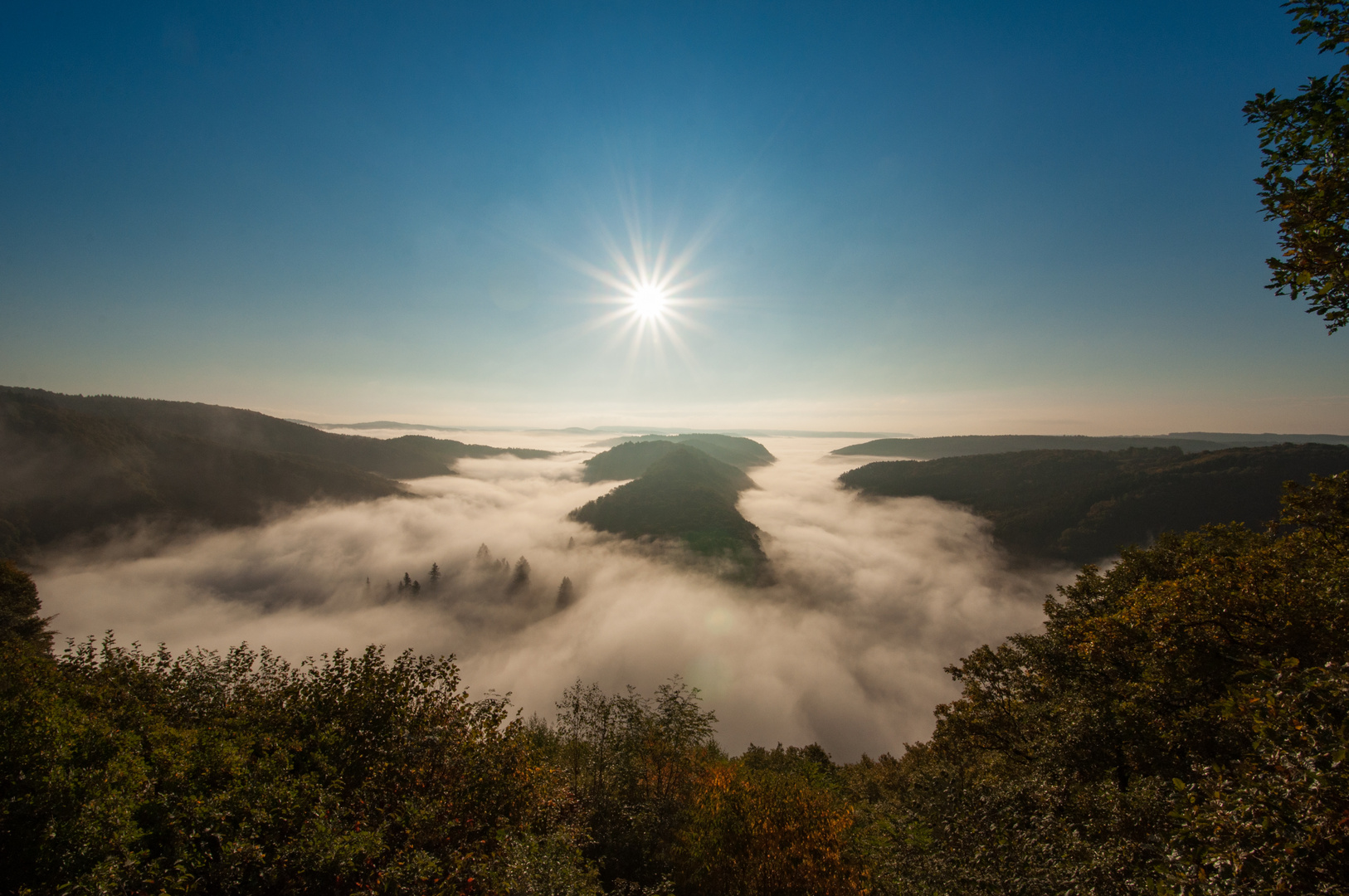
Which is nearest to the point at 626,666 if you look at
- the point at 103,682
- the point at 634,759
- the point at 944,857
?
the point at 634,759

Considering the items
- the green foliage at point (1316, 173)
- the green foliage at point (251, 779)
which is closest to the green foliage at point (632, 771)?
the green foliage at point (251, 779)

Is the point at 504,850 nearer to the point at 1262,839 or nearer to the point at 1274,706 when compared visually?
the point at 1262,839

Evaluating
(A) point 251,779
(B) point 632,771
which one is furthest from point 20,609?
(B) point 632,771

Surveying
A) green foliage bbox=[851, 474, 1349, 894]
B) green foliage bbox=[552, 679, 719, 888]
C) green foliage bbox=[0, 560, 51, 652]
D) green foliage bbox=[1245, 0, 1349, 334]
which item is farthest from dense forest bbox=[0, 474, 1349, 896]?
green foliage bbox=[0, 560, 51, 652]

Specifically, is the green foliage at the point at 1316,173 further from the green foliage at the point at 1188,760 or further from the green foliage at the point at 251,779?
the green foliage at the point at 251,779

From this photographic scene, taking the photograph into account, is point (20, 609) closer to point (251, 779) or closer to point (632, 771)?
point (251, 779)

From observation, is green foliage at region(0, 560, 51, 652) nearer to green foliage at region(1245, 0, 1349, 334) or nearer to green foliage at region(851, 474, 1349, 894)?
green foliage at region(851, 474, 1349, 894)
